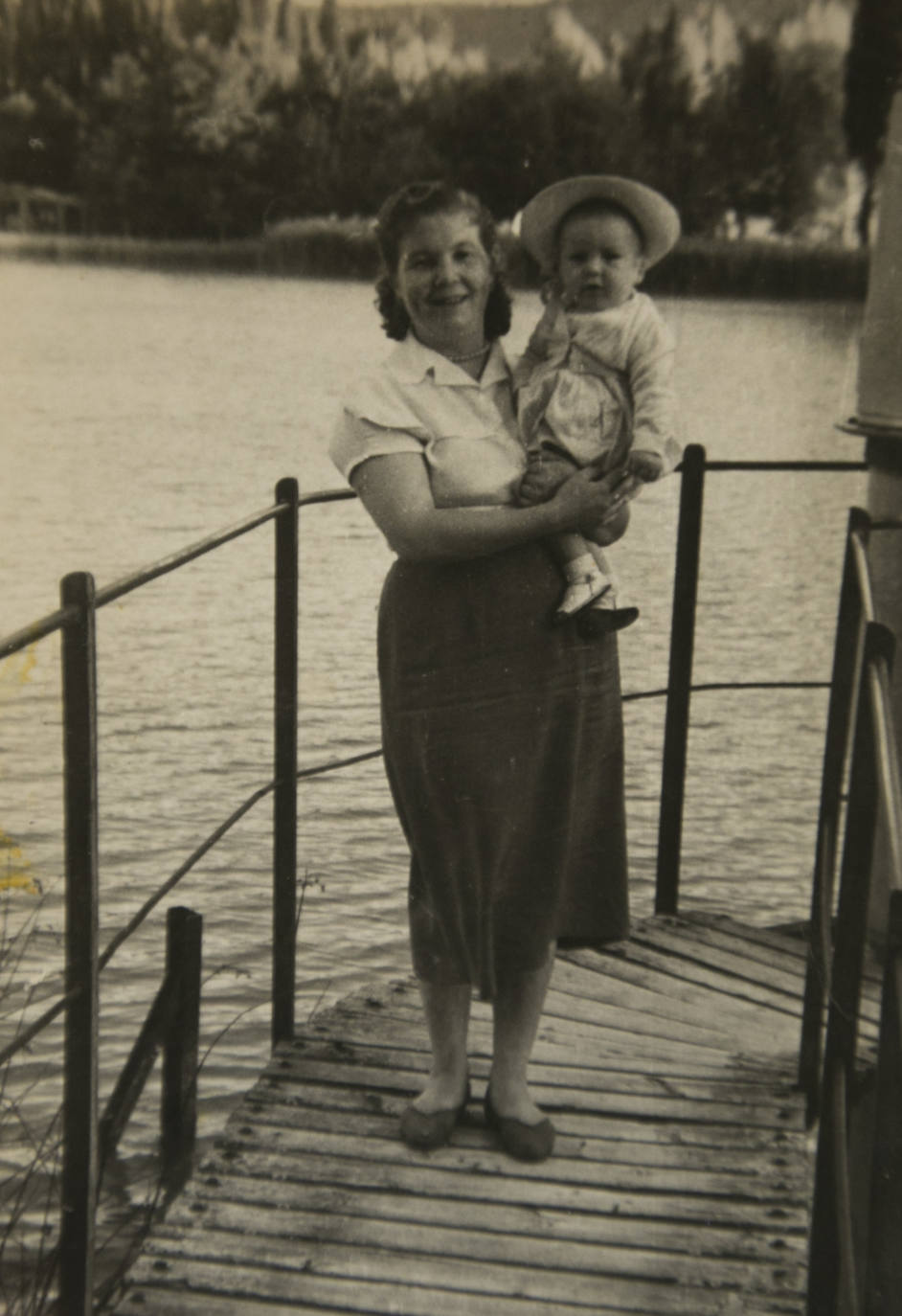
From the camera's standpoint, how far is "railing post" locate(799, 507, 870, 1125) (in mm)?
2525

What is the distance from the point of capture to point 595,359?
2.06m

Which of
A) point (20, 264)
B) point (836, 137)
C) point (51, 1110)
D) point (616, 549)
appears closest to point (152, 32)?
point (836, 137)

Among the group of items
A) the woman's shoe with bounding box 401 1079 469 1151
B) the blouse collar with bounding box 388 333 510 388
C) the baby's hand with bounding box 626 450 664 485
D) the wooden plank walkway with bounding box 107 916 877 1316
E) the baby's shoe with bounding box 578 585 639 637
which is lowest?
the wooden plank walkway with bounding box 107 916 877 1316

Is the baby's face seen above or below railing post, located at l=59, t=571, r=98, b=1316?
Result: above

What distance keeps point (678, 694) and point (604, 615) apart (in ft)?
4.22

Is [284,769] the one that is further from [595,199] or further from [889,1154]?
[889,1154]

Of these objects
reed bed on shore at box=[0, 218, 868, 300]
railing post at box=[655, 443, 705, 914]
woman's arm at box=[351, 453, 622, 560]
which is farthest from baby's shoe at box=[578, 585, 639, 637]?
reed bed on shore at box=[0, 218, 868, 300]

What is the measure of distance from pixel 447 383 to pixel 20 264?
874 inches

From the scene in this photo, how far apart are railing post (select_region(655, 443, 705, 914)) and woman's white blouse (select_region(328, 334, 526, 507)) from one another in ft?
3.95

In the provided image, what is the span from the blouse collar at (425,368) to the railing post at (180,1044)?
41.7 inches

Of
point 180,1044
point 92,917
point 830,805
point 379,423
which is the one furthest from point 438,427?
point 180,1044

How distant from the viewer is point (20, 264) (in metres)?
22.7

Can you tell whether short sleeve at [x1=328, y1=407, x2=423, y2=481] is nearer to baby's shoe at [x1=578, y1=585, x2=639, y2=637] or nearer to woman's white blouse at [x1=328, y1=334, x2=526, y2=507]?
woman's white blouse at [x1=328, y1=334, x2=526, y2=507]

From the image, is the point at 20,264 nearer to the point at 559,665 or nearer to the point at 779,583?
the point at 779,583
